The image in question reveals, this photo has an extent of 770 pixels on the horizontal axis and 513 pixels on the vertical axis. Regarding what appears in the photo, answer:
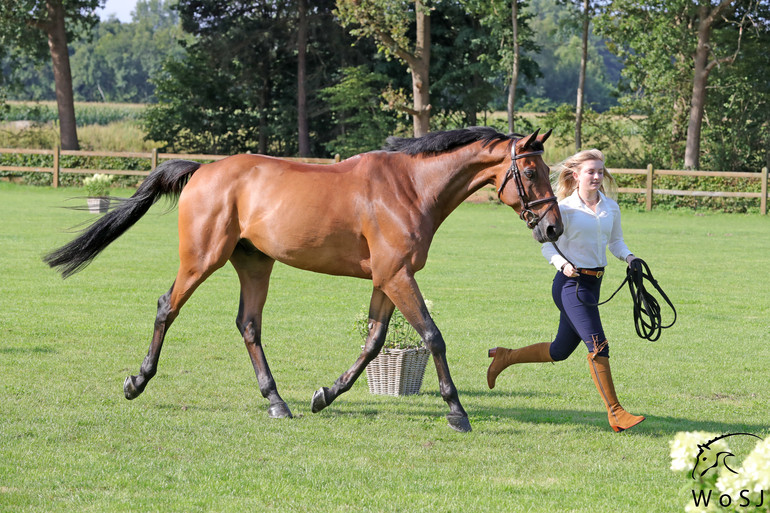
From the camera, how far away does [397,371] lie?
7.02m

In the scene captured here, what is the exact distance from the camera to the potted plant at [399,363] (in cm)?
699

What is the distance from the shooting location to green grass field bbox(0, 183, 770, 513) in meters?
4.72

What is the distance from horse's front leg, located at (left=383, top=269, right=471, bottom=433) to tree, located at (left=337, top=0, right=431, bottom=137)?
24936 millimetres

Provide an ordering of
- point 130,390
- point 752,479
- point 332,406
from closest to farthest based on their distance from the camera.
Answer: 1. point 752,479
2. point 130,390
3. point 332,406

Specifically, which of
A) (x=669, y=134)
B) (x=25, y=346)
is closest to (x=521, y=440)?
(x=25, y=346)

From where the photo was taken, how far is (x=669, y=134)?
34.8 meters

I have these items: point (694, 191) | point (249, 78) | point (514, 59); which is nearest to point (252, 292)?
point (694, 191)

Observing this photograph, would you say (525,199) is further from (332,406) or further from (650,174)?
(650,174)

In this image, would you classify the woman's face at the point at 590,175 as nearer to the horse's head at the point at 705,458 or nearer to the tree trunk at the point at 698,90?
the horse's head at the point at 705,458

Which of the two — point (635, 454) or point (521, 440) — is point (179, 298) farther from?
point (635, 454)

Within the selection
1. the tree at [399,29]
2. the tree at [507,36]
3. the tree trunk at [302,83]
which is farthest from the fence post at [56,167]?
the tree at [507,36]

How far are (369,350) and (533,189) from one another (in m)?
1.57

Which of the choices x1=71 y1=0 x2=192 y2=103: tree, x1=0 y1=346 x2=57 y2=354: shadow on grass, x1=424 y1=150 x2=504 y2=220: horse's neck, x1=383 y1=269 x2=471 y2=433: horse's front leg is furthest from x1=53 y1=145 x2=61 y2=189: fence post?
x1=71 y1=0 x2=192 y2=103: tree

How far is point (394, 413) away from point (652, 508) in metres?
2.33
